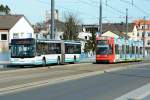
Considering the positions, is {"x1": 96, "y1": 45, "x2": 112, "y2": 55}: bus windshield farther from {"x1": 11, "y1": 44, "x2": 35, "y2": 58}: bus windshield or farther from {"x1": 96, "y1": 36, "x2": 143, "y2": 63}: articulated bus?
{"x1": 11, "y1": 44, "x2": 35, "y2": 58}: bus windshield

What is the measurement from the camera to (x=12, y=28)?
8119 centimetres

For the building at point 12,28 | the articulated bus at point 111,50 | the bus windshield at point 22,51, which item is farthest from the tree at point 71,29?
the bus windshield at point 22,51

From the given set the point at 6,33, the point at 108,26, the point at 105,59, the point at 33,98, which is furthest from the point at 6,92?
the point at 108,26

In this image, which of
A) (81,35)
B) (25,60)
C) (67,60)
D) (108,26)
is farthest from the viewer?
(108,26)

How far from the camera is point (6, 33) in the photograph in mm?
80375

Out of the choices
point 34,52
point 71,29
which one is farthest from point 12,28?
point 34,52

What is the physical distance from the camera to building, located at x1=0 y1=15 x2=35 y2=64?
262 feet

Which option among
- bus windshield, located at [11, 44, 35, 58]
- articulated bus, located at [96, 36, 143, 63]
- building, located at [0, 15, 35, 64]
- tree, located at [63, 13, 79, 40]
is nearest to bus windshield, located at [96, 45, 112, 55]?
articulated bus, located at [96, 36, 143, 63]

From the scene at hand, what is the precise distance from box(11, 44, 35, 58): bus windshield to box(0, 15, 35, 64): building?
3442cm

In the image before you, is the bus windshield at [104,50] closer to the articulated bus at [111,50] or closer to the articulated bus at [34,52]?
the articulated bus at [111,50]

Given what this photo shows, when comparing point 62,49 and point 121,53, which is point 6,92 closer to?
point 62,49

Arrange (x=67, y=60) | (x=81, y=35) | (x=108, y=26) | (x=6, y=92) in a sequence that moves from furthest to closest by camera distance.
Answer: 1. (x=108, y=26)
2. (x=81, y=35)
3. (x=67, y=60)
4. (x=6, y=92)

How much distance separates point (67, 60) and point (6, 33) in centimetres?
3269

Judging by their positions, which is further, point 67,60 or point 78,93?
point 67,60
